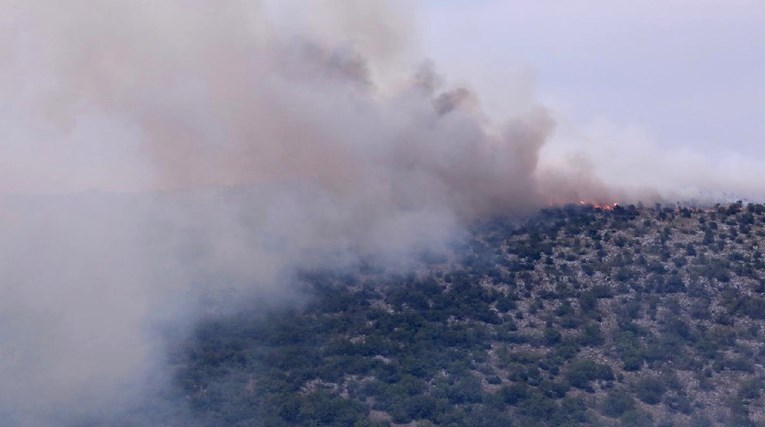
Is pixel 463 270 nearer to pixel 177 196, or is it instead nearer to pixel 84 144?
pixel 177 196

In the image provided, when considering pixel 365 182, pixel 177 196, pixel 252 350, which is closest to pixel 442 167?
pixel 365 182

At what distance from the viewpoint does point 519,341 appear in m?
49.1

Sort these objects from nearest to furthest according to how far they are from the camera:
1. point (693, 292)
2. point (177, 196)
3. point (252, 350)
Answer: point (252, 350)
point (693, 292)
point (177, 196)

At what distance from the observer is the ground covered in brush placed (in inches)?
1759

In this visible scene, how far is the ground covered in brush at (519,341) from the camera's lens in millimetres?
44688

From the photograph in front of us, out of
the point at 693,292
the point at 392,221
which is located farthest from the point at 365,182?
the point at 693,292

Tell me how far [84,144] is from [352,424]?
2533 cm

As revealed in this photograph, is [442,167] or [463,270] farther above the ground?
[442,167]

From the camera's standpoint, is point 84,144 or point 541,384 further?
point 84,144

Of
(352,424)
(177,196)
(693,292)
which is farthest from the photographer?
(177,196)

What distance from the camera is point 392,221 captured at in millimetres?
58625

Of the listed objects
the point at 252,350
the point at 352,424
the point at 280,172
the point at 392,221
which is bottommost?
the point at 352,424

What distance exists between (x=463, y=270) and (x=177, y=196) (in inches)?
552

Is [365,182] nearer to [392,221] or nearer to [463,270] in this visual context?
[392,221]
